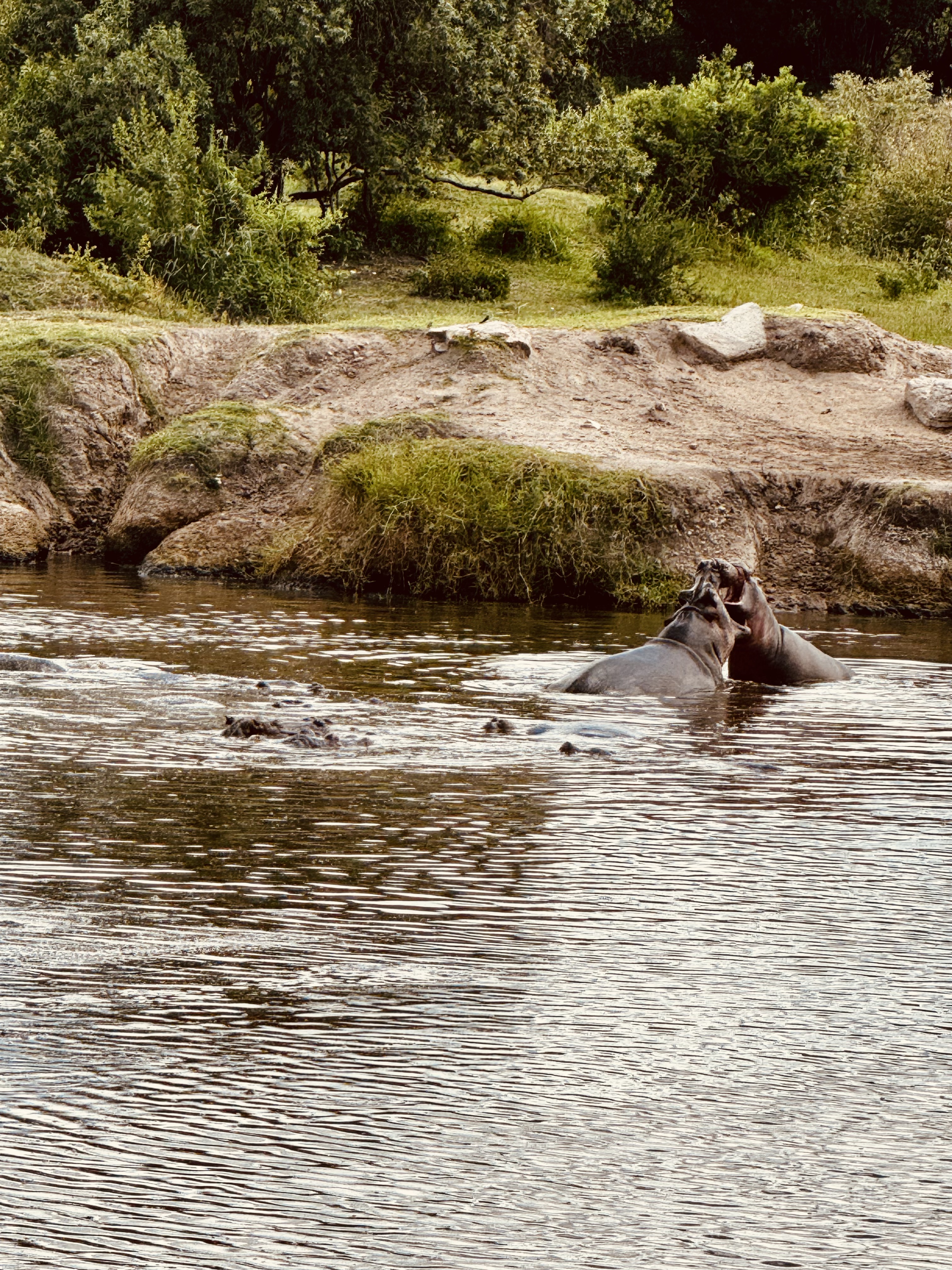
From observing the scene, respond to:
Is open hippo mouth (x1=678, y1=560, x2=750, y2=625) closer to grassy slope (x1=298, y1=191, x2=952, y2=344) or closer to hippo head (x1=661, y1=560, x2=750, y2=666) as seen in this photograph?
hippo head (x1=661, y1=560, x2=750, y2=666)

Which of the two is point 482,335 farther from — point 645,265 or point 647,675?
point 647,675

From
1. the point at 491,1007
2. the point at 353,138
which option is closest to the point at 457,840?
the point at 491,1007

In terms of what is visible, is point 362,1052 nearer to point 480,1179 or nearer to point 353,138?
point 480,1179

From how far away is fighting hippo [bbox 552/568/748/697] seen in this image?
10898 millimetres

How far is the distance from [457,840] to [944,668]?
6903 mm

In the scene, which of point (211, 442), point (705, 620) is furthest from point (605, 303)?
point (705, 620)

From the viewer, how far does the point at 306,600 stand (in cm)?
1638

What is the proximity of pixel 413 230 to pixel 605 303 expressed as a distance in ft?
16.9

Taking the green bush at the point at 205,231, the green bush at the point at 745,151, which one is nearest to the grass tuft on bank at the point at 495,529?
the green bush at the point at 205,231

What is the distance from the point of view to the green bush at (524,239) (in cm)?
3036

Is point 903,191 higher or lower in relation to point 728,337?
higher

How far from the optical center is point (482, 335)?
20469mm

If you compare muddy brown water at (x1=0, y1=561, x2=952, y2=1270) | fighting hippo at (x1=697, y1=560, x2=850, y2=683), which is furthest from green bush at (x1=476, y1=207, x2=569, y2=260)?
muddy brown water at (x1=0, y1=561, x2=952, y2=1270)

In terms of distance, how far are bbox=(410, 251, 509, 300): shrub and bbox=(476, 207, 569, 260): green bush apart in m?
2.60
